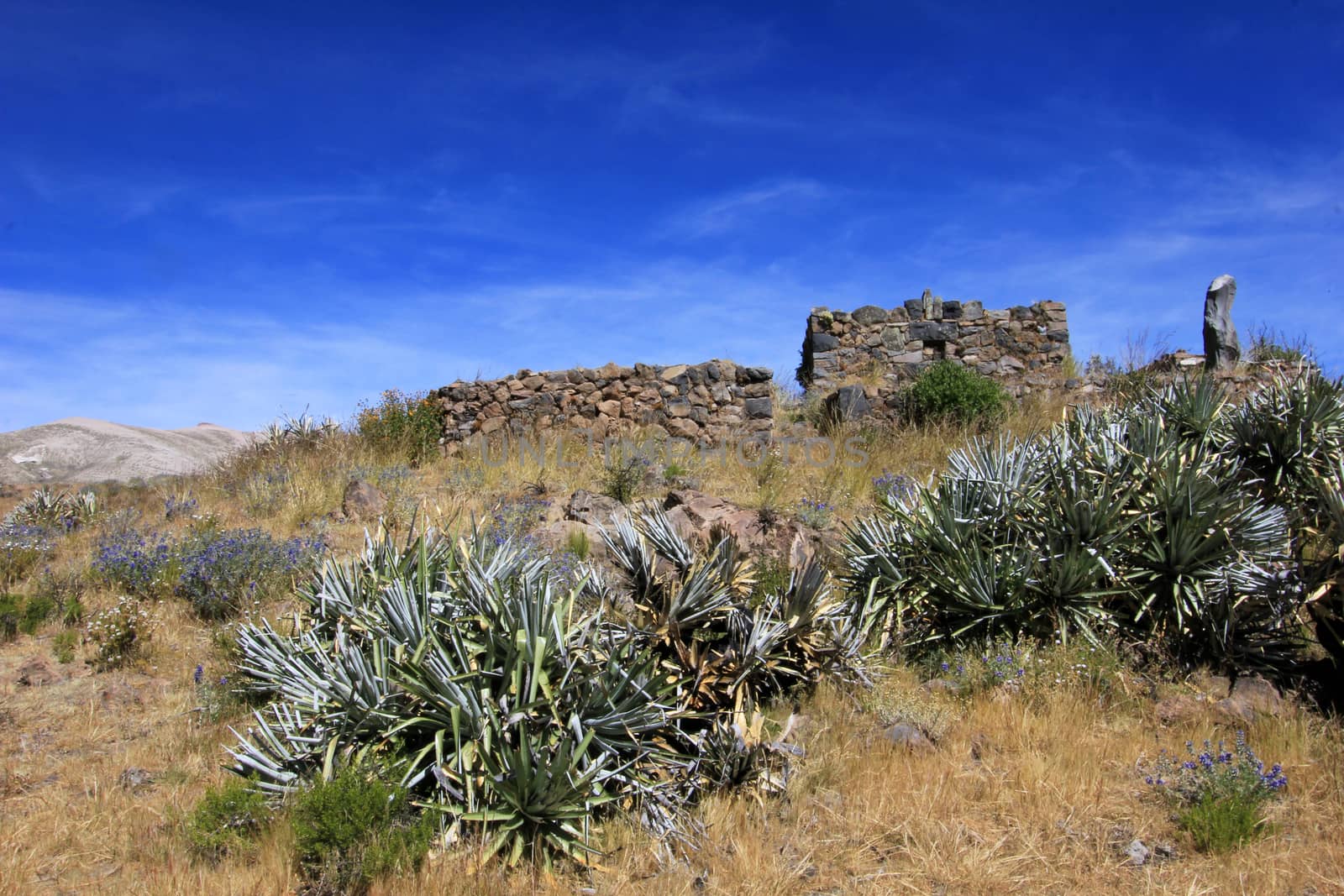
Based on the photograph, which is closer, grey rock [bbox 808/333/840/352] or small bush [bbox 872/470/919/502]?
small bush [bbox 872/470/919/502]

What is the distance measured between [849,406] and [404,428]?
6.78 metres

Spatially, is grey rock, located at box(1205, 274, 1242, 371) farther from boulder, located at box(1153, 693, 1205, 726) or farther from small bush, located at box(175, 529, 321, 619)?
small bush, located at box(175, 529, 321, 619)

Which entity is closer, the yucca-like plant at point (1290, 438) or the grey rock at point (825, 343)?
the yucca-like plant at point (1290, 438)

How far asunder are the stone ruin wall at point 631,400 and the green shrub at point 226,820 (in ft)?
33.8

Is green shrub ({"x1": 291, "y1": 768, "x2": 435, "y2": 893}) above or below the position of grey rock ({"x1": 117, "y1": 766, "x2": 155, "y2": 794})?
above

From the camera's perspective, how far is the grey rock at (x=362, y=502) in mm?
9586

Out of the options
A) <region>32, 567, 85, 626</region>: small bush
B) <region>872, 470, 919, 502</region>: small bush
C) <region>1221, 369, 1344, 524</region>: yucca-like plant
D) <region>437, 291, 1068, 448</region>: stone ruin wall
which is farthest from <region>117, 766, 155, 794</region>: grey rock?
<region>437, 291, 1068, 448</region>: stone ruin wall

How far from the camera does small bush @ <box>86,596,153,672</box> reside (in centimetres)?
643

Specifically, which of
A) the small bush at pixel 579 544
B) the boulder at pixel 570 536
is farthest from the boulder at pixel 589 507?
the small bush at pixel 579 544

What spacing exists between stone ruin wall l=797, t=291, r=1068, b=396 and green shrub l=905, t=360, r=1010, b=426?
9.29 feet

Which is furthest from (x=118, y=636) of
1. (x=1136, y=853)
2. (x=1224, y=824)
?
(x=1224, y=824)

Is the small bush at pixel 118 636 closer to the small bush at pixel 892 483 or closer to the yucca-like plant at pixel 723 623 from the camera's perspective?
the yucca-like plant at pixel 723 623

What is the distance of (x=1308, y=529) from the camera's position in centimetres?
567

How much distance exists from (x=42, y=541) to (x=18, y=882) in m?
6.42
